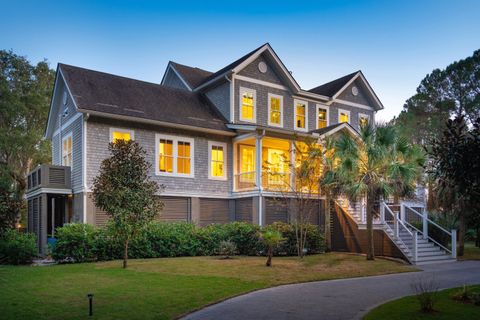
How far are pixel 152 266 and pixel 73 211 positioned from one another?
24.4 feet

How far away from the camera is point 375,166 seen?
18.4 m

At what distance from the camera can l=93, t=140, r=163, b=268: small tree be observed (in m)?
15.0

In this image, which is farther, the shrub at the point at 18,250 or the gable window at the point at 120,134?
the gable window at the point at 120,134

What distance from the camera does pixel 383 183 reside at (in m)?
18.1

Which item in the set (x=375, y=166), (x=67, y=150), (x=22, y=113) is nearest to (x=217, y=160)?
(x=67, y=150)

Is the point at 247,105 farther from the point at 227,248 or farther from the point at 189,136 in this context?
the point at 227,248

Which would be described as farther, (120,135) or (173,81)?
(173,81)

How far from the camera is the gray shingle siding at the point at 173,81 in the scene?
95.3 feet

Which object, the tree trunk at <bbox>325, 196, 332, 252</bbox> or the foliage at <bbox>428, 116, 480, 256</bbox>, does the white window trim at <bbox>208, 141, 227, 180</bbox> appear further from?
the foliage at <bbox>428, 116, 480, 256</bbox>

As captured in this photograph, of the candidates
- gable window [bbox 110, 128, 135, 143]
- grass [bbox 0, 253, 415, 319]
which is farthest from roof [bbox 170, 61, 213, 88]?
grass [bbox 0, 253, 415, 319]

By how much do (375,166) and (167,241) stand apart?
9.14m

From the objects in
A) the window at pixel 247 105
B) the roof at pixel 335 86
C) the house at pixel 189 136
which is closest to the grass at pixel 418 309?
the house at pixel 189 136

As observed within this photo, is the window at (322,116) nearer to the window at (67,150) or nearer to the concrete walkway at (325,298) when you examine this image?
the concrete walkway at (325,298)

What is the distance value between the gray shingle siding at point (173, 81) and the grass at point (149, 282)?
47.9 ft
